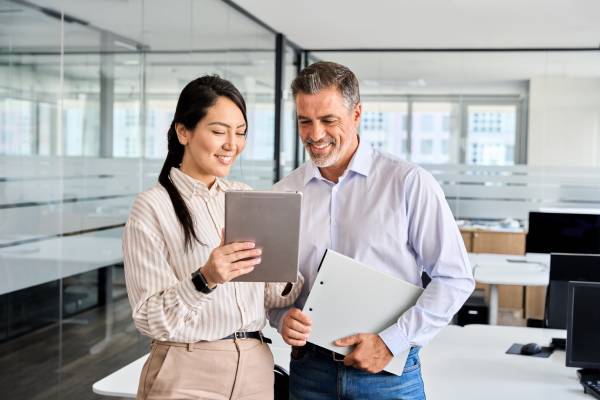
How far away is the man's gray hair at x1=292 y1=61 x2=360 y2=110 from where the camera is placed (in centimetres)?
186

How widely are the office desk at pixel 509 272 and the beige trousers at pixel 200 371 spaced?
402 cm

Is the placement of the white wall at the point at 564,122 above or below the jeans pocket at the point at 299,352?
above

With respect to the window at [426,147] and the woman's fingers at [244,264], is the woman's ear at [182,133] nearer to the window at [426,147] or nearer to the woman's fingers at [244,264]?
the woman's fingers at [244,264]

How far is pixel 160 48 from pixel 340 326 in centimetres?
352

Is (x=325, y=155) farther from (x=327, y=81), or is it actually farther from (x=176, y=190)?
(x=176, y=190)

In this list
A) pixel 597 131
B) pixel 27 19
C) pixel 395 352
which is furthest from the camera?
pixel 597 131

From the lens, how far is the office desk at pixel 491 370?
8.67ft

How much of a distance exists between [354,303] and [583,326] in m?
1.18

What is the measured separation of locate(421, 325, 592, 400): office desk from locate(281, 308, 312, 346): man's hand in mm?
898

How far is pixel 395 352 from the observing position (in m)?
1.85

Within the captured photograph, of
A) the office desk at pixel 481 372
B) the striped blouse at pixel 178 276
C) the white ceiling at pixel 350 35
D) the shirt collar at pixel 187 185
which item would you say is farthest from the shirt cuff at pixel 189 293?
the white ceiling at pixel 350 35

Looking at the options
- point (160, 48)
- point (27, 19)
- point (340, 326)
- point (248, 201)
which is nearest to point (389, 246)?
point (340, 326)

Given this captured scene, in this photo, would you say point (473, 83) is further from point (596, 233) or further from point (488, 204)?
point (596, 233)

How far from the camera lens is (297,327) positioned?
6.09ft
